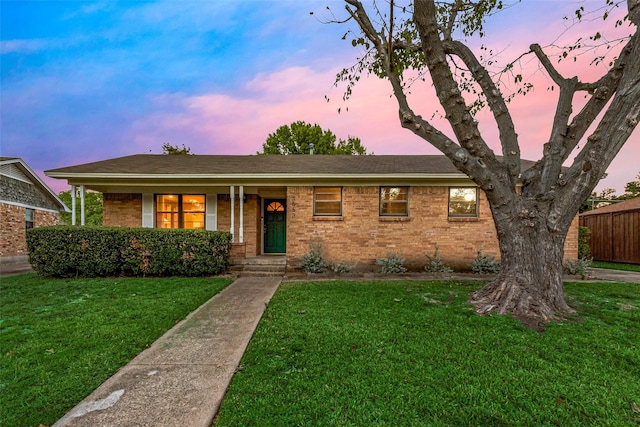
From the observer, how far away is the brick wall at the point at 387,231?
8.96 m

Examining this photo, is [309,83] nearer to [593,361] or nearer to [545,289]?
[545,289]

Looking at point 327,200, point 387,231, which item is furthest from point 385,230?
point 327,200

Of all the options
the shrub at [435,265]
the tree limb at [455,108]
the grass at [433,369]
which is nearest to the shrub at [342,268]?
the shrub at [435,265]

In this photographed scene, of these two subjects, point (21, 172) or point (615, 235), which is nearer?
point (615, 235)

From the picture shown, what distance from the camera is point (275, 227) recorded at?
11.1 metres

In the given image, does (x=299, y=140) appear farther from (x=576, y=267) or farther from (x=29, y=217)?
(x=576, y=267)

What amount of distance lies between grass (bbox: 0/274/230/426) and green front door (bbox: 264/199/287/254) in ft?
13.2

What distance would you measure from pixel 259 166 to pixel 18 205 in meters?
13.5

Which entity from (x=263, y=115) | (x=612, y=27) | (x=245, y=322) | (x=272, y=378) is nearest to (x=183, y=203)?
(x=263, y=115)

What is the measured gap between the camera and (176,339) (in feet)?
11.9

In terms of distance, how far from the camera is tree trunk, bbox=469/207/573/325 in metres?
4.36

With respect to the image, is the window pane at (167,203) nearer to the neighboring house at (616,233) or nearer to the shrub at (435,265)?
the shrub at (435,265)

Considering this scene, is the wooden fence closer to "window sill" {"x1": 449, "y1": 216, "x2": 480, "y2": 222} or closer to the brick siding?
the brick siding

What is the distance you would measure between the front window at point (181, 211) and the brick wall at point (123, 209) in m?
0.78
